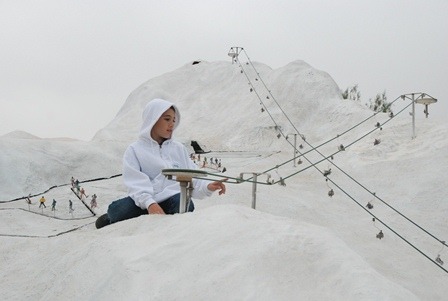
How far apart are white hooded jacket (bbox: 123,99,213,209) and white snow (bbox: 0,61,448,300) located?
11.9 inches

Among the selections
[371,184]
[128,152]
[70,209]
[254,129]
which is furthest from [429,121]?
[128,152]

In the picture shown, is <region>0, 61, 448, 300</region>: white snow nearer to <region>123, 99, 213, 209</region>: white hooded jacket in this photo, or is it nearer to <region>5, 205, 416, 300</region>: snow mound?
<region>5, 205, 416, 300</region>: snow mound

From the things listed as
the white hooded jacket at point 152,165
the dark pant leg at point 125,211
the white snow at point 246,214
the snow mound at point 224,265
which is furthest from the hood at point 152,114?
the snow mound at point 224,265

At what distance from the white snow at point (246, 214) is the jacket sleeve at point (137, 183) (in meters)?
0.28

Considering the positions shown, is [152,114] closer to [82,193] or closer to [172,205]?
[172,205]

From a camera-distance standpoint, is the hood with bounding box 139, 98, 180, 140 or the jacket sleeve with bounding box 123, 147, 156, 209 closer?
the jacket sleeve with bounding box 123, 147, 156, 209

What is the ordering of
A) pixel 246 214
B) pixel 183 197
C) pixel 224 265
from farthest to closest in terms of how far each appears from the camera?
pixel 183 197 < pixel 246 214 < pixel 224 265

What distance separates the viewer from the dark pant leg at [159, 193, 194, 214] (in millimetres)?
3279

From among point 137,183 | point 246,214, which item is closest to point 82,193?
point 137,183

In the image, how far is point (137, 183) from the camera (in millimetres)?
3299

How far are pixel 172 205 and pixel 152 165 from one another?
1.01ft

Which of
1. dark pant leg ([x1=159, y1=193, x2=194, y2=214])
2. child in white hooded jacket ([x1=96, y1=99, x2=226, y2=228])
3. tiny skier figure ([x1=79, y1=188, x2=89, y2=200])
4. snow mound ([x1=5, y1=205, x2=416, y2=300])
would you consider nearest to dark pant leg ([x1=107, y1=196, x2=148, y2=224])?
child in white hooded jacket ([x1=96, y1=99, x2=226, y2=228])

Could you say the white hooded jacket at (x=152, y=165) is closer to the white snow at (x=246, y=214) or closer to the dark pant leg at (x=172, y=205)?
the dark pant leg at (x=172, y=205)

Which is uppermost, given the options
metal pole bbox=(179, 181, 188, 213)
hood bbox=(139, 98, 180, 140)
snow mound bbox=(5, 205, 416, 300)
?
hood bbox=(139, 98, 180, 140)
